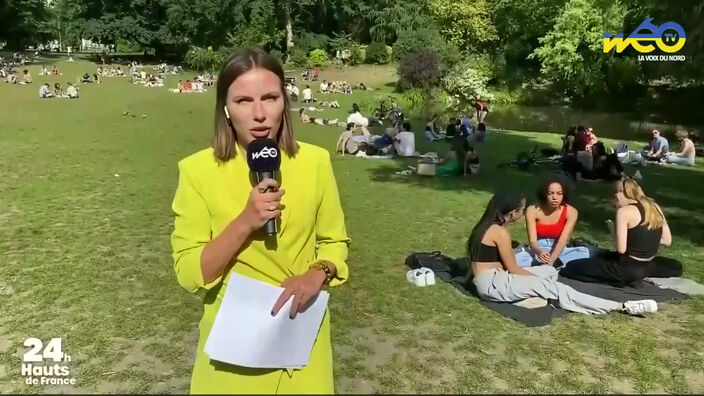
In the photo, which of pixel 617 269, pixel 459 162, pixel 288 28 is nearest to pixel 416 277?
pixel 617 269

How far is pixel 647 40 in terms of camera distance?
31.1 m

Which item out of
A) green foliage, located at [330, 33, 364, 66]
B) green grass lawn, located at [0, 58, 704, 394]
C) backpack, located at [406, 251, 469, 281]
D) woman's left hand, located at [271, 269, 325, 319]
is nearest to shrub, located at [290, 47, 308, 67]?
green foliage, located at [330, 33, 364, 66]

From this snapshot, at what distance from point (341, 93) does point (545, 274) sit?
99.0ft

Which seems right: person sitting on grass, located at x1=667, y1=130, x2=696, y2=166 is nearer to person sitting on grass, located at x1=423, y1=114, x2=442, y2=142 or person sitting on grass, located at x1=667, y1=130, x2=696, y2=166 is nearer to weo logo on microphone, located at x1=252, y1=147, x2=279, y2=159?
person sitting on grass, located at x1=423, y1=114, x2=442, y2=142

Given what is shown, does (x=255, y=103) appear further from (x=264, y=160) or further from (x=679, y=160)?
(x=679, y=160)

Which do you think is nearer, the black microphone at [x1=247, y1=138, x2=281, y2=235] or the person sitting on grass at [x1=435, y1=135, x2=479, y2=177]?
the black microphone at [x1=247, y1=138, x2=281, y2=235]

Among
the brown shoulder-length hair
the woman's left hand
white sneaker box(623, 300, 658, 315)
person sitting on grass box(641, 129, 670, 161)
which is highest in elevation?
the brown shoulder-length hair

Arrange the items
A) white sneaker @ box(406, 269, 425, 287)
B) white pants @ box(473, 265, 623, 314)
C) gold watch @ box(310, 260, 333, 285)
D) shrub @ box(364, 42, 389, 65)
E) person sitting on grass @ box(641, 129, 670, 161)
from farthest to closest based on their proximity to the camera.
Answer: shrub @ box(364, 42, 389, 65) → person sitting on grass @ box(641, 129, 670, 161) → white sneaker @ box(406, 269, 425, 287) → white pants @ box(473, 265, 623, 314) → gold watch @ box(310, 260, 333, 285)

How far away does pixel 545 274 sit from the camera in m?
6.21

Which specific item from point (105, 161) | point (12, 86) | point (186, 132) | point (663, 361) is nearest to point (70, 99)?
point (12, 86)

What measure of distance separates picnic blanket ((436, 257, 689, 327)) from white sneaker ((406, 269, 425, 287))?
0.93ft

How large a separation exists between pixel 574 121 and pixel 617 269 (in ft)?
84.6

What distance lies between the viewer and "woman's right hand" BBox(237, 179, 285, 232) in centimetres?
175

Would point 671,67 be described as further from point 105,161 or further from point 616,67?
point 105,161
